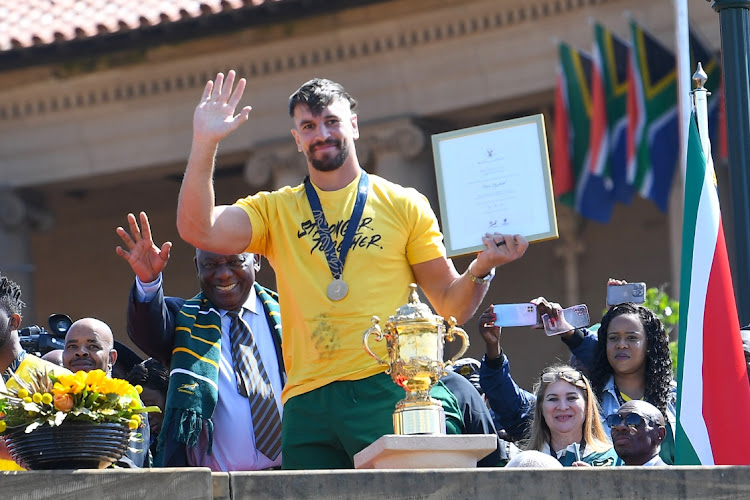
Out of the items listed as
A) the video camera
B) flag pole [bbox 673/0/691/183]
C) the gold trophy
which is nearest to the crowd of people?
the gold trophy

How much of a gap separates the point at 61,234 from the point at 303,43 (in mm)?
5216

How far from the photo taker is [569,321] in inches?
304

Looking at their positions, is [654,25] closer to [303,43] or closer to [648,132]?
[648,132]

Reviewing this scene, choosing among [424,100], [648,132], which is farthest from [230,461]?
[424,100]

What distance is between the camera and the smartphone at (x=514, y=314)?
7276 millimetres

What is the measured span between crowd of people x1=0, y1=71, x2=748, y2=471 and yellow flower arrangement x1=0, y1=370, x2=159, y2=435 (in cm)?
50

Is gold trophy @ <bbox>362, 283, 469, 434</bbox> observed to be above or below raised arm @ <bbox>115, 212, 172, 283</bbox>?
below

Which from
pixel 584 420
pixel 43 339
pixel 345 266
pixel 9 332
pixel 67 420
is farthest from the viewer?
pixel 43 339

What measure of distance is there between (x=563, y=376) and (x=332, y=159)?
1880mm

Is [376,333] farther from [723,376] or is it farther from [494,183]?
[723,376]

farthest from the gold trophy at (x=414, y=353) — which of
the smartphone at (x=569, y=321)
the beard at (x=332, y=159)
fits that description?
the smartphone at (x=569, y=321)

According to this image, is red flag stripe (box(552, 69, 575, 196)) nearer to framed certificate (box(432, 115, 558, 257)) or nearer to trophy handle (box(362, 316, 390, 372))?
framed certificate (box(432, 115, 558, 257))

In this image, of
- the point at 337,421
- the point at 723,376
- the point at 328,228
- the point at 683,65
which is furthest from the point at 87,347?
the point at 683,65

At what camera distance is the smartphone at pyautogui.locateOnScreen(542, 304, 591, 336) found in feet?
24.9
